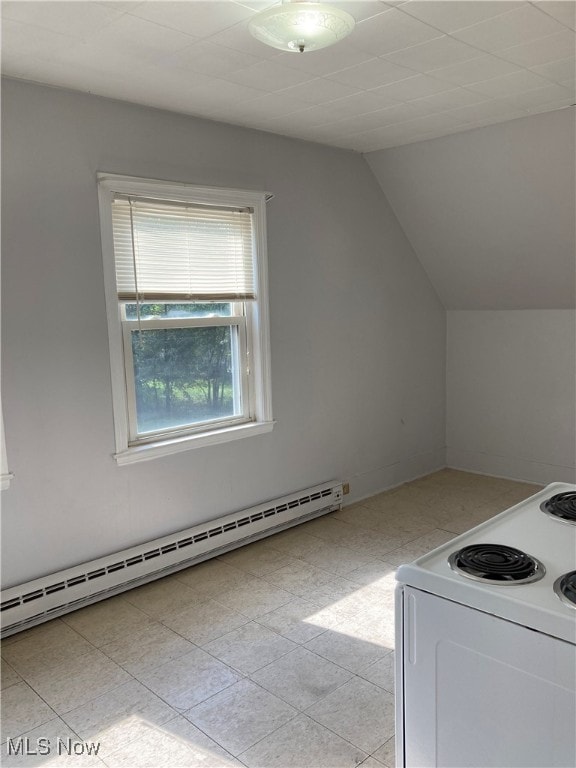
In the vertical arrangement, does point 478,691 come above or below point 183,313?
below

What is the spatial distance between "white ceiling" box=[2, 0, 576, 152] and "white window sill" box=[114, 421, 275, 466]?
1.75m

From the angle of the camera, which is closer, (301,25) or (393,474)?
(301,25)

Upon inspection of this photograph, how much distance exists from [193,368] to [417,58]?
1.92 metres

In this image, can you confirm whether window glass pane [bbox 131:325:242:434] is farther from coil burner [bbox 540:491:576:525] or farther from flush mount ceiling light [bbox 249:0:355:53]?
coil burner [bbox 540:491:576:525]

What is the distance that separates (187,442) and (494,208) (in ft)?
8.38

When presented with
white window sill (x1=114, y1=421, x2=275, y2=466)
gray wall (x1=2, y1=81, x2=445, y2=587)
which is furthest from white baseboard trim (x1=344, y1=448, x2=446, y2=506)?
white window sill (x1=114, y1=421, x2=275, y2=466)

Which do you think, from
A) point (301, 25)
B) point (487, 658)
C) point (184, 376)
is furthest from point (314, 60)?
point (487, 658)

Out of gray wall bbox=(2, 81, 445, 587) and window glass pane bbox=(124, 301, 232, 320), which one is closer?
gray wall bbox=(2, 81, 445, 587)

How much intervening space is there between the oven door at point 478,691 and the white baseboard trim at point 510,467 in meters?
3.52

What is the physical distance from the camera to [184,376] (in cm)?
346

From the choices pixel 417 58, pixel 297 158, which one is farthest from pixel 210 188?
pixel 417 58

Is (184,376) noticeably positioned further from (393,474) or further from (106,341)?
(393,474)

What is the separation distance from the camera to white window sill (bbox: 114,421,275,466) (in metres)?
3.18

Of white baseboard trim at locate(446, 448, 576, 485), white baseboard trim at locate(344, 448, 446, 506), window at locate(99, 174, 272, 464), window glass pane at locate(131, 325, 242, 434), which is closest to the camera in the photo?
window at locate(99, 174, 272, 464)
